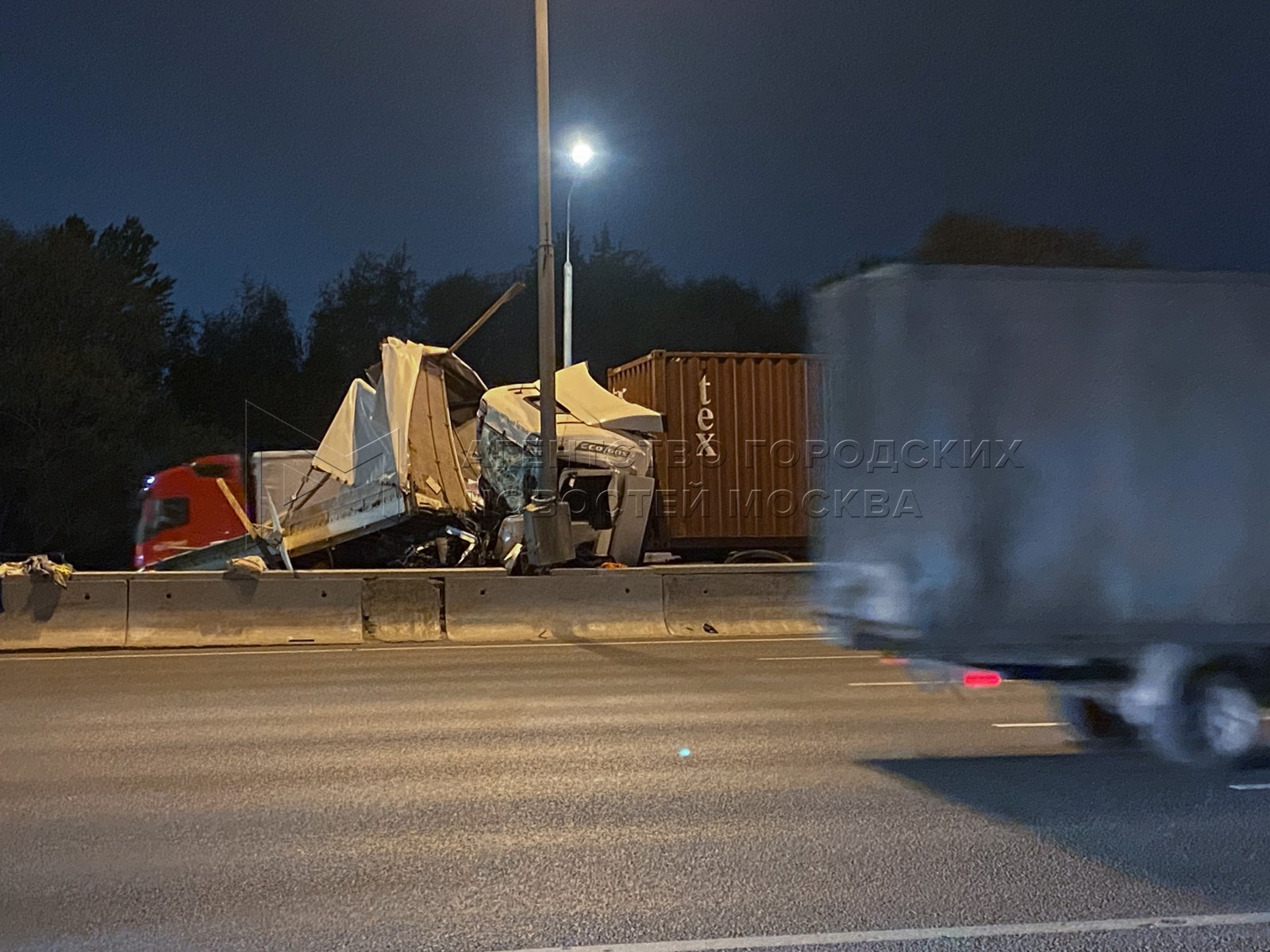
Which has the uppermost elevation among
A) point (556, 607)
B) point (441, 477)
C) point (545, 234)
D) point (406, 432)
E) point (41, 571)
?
point (545, 234)

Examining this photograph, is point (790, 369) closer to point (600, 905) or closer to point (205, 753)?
point (205, 753)

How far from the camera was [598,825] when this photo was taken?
20.6 ft

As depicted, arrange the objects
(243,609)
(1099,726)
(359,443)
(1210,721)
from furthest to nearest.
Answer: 1. (359,443)
2. (243,609)
3. (1099,726)
4. (1210,721)

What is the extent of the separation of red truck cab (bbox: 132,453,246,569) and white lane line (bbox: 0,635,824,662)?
4856 millimetres

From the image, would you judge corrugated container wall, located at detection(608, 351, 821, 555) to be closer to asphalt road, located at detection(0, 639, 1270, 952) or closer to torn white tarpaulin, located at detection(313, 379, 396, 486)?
torn white tarpaulin, located at detection(313, 379, 396, 486)

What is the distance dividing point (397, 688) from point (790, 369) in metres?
9.53

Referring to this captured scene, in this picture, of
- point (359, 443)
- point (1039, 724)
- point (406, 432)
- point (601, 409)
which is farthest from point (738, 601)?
point (1039, 724)

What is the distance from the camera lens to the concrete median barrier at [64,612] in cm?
1456

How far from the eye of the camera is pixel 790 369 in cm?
1878

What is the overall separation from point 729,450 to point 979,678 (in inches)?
430

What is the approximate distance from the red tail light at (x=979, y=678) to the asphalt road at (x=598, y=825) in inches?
22.1

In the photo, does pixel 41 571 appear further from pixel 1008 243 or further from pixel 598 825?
pixel 1008 243

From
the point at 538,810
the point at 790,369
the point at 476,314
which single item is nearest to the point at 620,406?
the point at 790,369

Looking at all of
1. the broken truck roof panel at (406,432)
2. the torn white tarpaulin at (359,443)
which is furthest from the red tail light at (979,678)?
the torn white tarpaulin at (359,443)
